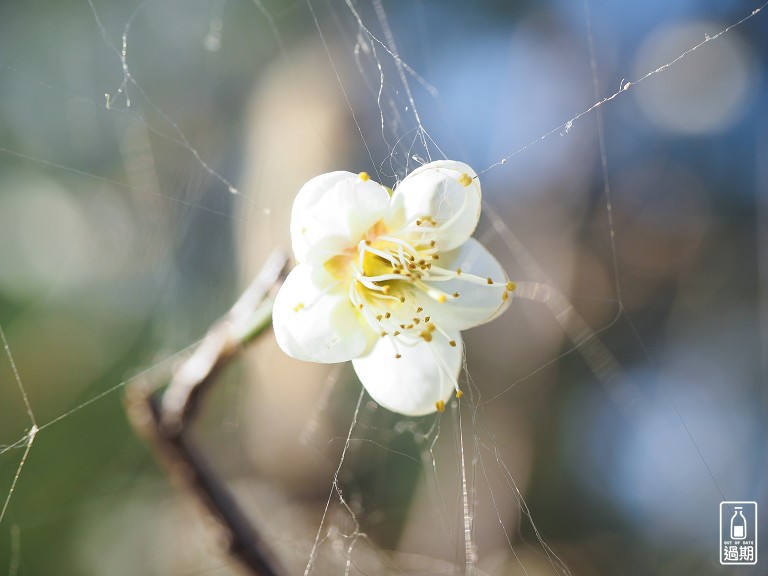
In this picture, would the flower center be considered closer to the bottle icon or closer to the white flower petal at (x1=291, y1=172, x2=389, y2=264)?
the white flower petal at (x1=291, y1=172, x2=389, y2=264)

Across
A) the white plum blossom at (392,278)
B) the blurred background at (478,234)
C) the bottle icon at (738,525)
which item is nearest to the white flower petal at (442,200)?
the white plum blossom at (392,278)

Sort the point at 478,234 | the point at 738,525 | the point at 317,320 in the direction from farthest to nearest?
the point at 478,234, the point at 738,525, the point at 317,320

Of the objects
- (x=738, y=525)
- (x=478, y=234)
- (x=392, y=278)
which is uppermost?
(x=478, y=234)

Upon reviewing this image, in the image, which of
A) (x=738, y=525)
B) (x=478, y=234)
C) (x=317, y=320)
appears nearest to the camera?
(x=317, y=320)

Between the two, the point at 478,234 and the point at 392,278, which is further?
the point at 478,234

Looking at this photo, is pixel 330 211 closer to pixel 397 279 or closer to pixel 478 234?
pixel 397 279

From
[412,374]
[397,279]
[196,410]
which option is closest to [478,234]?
[397,279]

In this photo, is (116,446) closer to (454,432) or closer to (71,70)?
(454,432)

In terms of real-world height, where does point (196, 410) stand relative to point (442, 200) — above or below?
below
